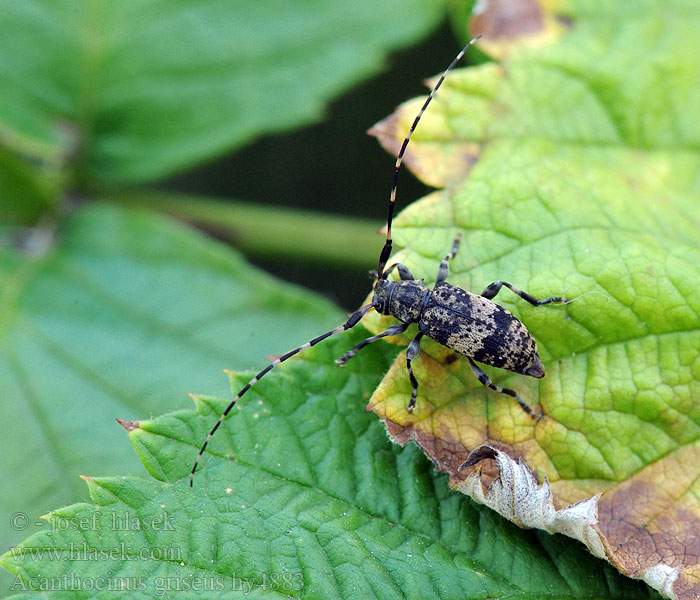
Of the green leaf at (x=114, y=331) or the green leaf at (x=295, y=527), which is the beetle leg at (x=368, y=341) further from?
the green leaf at (x=114, y=331)

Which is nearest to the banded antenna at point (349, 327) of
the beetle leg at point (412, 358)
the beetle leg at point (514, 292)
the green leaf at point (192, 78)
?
the beetle leg at point (412, 358)

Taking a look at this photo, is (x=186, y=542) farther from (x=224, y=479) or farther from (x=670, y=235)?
(x=670, y=235)

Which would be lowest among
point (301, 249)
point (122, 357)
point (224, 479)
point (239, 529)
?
point (239, 529)

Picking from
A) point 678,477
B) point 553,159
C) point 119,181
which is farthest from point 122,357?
point 678,477

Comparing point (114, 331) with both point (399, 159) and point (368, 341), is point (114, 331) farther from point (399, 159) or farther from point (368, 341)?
point (399, 159)

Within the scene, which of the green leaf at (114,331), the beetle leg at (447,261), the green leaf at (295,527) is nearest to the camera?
the green leaf at (295,527)

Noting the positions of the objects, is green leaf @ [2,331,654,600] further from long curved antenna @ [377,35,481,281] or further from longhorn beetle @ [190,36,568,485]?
long curved antenna @ [377,35,481,281]

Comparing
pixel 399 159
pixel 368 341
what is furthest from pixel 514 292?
pixel 399 159

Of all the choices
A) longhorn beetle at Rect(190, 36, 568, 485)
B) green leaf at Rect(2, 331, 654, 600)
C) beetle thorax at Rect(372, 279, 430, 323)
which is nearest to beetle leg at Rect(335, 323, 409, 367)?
longhorn beetle at Rect(190, 36, 568, 485)
